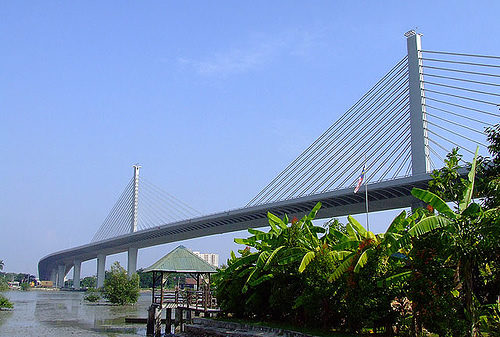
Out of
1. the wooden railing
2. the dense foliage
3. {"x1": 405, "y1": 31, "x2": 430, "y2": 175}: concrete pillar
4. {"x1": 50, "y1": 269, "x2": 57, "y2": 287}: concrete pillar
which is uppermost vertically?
{"x1": 405, "y1": 31, "x2": 430, "y2": 175}: concrete pillar

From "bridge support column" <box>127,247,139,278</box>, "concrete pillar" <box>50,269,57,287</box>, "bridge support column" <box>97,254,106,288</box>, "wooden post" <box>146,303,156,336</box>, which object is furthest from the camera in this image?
"concrete pillar" <box>50,269,57,287</box>

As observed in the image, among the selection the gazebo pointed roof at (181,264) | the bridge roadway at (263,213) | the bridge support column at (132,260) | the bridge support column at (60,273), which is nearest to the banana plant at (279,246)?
the gazebo pointed roof at (181,264)

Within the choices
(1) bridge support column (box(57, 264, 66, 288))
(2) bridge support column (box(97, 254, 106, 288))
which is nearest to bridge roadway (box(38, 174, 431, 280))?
(2) bridge support column (box(97, 254, 106, 288))

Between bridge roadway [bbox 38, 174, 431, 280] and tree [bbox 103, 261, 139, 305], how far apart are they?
836 centimetres

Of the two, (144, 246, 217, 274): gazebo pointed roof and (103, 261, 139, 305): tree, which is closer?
(144, 246, 217, 274): gazebo pointed roof

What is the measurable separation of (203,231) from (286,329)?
40.5 metres

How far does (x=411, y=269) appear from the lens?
11945mm

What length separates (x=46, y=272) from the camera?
116375 millimetres

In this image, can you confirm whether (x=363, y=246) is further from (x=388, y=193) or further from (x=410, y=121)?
(x=388, y=193)

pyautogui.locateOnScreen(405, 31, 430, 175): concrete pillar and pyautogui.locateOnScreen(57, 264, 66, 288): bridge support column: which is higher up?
pyautogui.locateOnScreen(405, 31, 430, 175): concrete pillar

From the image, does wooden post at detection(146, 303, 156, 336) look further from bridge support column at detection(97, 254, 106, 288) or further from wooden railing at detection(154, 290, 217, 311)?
bridge support column at detection(97, 254, 106, 288)

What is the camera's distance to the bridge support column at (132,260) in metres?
62.6

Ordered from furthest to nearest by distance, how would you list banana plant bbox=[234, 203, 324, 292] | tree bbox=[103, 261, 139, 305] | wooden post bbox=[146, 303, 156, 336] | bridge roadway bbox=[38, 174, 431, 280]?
tree bbox=[103, 261, 139, 305], bridge roadway bbox=[38, 174, 431, 280], wooden post bbox=[146, 303, 156, 336], banana plant bbox=[234, 203, 324, 292]

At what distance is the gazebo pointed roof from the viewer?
24.2 m
